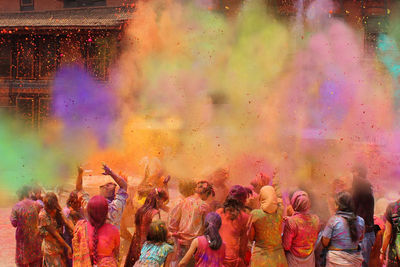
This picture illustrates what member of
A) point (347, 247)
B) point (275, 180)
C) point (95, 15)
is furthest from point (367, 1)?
point (347, 247)

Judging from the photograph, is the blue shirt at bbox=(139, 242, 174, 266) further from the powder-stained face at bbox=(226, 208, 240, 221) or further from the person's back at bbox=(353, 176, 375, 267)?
the person's back at bbox=(353, 176, 375, 267)

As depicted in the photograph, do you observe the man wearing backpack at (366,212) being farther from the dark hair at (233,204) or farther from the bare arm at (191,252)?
the bare arm at (191,252)

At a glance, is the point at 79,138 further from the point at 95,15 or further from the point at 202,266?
the point at 202,266

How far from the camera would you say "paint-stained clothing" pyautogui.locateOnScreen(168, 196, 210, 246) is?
4852 millimetres

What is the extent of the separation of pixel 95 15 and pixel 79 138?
Answer: 589 centimetres

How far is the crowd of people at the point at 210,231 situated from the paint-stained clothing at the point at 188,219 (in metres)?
0.01

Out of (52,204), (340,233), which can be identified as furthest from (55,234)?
(340,233)

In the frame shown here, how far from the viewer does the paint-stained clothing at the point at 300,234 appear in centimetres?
450

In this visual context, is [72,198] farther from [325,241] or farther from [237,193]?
[325,241]

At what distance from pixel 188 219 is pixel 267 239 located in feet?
3.10

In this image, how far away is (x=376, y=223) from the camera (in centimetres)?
551

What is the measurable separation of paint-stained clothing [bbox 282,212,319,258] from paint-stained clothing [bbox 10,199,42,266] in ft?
10.4

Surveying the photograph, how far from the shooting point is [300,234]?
177 inches

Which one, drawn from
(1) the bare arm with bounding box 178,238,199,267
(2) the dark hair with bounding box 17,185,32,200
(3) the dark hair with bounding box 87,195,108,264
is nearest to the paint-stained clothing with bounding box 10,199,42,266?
(2) the dark hair with bounding box 17,185,32,200
